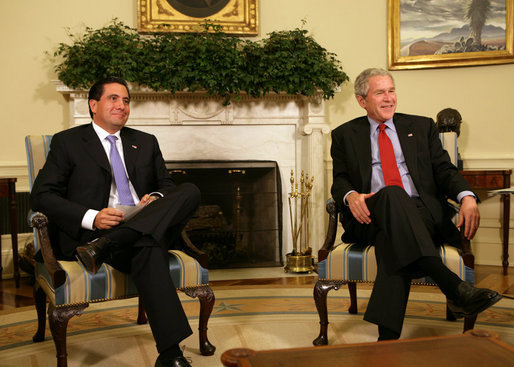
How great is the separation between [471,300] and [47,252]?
187 cm

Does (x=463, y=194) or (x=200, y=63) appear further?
(x=200, y=63)

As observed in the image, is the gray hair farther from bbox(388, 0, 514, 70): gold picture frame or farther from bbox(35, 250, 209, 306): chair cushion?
bbox(388, 0, 514, 70): gold picture frame

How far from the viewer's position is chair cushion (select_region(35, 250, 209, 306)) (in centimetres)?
234

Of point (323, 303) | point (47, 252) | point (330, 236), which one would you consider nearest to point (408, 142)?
point (330, 236)

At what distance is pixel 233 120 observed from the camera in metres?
5.07

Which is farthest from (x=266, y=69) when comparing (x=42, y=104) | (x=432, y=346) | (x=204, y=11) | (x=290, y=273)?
(x=432, y=346)

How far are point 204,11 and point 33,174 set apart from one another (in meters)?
2.94

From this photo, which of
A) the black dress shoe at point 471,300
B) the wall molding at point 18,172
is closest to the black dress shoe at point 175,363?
the black dress shoe at point 471,300

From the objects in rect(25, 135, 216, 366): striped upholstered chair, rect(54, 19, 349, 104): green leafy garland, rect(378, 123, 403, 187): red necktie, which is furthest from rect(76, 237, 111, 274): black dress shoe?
rect(54, 19, 349, 104): green leafy garland

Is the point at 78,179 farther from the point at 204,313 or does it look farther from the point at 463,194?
the point at 463,194

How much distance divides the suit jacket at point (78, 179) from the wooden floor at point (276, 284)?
58.2 inches

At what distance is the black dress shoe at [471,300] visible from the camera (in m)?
2.09

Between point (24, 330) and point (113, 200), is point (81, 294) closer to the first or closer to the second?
point (113, 200)

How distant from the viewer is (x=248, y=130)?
5.15 metres
